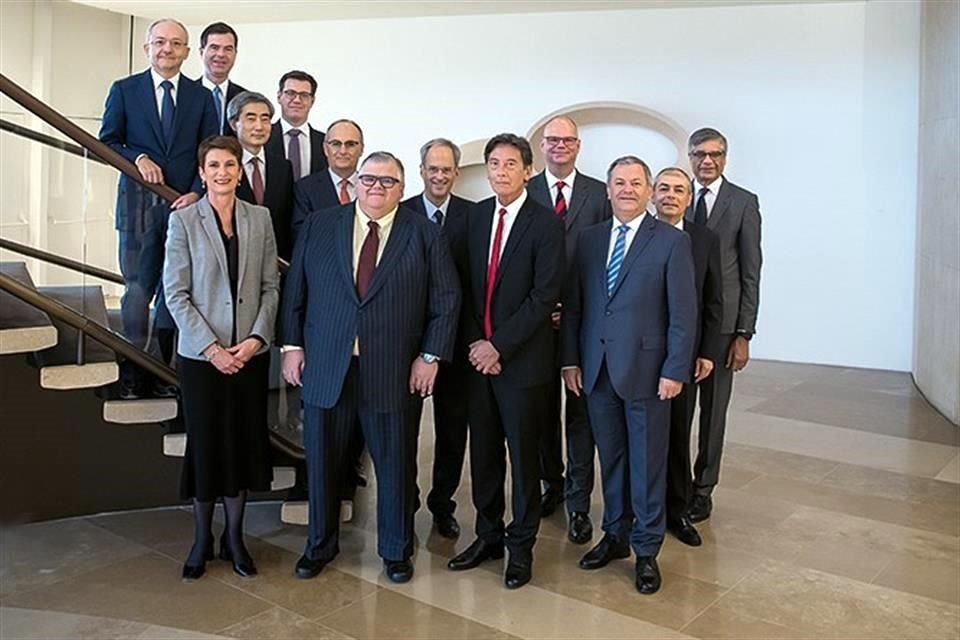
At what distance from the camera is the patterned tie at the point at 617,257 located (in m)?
3.48

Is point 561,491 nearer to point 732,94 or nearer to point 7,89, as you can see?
point 7,89

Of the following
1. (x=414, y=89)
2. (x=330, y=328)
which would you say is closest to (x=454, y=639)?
(x=330, y=328)

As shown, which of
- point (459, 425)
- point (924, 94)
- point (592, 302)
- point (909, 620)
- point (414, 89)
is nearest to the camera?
point (909, 620)

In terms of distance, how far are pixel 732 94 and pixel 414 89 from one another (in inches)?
145

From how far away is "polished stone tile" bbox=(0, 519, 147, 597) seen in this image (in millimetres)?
3662

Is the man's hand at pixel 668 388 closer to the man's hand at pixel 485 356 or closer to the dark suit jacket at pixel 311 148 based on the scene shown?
the man's hand at pixel 485 356

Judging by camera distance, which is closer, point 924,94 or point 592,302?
point 592,302

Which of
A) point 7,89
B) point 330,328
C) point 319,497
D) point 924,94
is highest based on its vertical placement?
point 924,94

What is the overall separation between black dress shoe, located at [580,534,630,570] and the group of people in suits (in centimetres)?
1

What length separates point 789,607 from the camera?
342 cm

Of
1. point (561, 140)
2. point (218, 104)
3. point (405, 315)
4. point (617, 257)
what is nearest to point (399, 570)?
point (405, 315)

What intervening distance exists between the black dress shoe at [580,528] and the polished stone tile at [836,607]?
750mm

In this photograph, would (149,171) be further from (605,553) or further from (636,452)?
(605,553)

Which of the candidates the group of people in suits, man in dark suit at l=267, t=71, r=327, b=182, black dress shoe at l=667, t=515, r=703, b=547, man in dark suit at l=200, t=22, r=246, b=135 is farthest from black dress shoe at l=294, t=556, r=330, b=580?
man in dark suit at l=200, t=22, r=246, b=135
